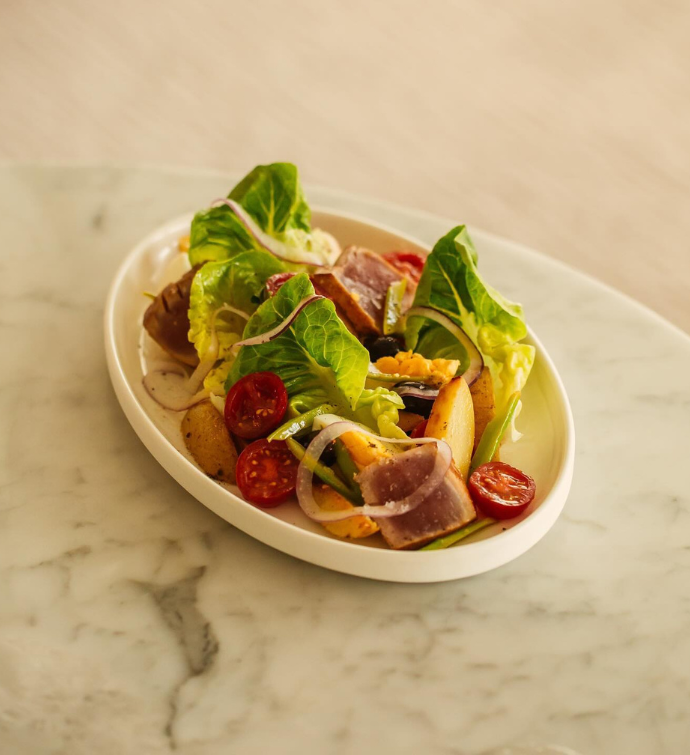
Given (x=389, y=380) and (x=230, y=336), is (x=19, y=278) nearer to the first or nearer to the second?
(x=230, y=336)

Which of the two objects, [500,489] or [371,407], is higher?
[500,489]

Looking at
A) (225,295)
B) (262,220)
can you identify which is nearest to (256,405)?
(225,295)

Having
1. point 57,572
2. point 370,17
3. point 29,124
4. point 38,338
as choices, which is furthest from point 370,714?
point 370,17

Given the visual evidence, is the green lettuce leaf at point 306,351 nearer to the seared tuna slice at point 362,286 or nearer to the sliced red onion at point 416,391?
the sliced red onion at point 416,391

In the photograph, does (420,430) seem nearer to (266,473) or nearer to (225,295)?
(266,473)

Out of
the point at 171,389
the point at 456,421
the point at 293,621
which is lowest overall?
the point at 171,389

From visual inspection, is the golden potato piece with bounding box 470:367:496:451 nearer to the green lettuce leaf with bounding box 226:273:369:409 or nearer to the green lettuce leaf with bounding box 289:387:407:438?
the green lettuce leaf with bounding box 289:387:407:438

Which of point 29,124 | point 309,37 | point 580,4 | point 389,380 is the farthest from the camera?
point 580,4
